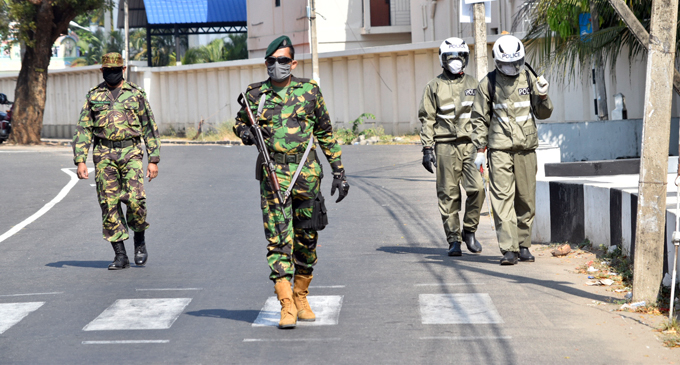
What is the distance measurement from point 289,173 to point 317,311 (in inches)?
42.5

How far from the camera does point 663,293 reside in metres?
6.16

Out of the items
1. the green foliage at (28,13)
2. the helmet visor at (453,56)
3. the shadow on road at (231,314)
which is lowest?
the shadow on road at (231,314)

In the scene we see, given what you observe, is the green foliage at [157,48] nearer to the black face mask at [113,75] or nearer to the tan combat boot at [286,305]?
the black face mask at [113,75]

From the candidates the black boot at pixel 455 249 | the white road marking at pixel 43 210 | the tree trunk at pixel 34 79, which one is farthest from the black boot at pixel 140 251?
the tree trunk at pixel 34 79

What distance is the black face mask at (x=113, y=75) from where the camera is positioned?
8.14 metres

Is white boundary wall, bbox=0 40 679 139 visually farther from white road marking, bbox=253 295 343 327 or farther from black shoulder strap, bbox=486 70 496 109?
white road marking, bbox=253 295 343 327

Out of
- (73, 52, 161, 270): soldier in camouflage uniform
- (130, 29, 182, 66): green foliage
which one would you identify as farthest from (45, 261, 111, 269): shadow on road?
(130, 29, 182, 66): green foliage

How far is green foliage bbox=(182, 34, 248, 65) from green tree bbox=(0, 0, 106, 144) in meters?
22.2

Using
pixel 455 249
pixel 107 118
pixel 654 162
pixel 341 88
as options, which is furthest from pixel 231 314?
pixel 341 88

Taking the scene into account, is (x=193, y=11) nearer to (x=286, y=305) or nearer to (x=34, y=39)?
(x=34, y=39)

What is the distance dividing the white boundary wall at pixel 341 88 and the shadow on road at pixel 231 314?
44.3 feet

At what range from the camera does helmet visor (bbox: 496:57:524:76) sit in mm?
7840

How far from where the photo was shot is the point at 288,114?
19.0 ft

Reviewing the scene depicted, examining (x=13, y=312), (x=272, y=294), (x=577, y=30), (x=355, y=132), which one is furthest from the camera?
(x=355, y=132)
